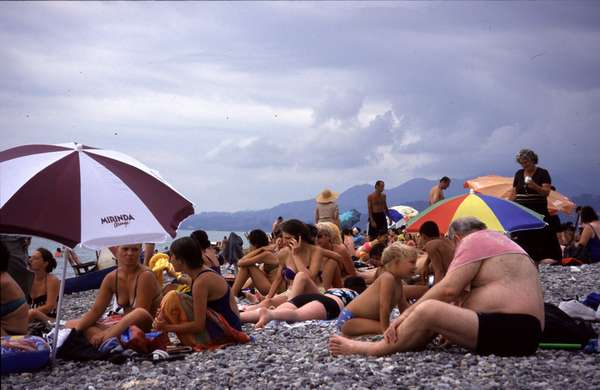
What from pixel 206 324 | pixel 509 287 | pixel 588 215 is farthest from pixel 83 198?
pixel 588 215

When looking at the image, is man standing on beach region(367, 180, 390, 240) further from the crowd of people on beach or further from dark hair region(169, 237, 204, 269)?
dark hair region(169, 237, 204, 269)

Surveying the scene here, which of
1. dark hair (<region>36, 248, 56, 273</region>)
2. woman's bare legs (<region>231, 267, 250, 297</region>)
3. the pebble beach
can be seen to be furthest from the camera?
woman's bare legs (<region>231, 267, 250, 297</region>)

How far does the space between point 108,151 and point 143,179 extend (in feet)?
1.58

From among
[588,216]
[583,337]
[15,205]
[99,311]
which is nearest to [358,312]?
[583,337]

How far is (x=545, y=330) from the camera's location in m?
6.29

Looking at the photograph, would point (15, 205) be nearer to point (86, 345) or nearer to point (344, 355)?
point (86, 345)

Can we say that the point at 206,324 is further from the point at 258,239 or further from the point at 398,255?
the point at 258,239

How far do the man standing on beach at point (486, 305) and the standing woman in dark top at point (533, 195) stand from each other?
6.03m

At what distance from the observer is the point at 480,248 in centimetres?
565

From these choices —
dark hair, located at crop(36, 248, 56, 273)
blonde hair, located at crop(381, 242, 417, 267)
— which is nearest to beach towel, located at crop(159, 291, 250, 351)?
blonde hair, located at crop(381, 242, 417, 267)

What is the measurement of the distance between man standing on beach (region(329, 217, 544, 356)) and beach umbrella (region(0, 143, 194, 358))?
2132 mm

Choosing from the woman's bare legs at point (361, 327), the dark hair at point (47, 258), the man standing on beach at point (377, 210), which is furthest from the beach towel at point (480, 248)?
the man standing on beach at point (377, 210)

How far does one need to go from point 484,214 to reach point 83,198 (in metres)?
5.50

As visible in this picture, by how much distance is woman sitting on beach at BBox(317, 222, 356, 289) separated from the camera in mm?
9773
